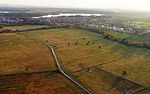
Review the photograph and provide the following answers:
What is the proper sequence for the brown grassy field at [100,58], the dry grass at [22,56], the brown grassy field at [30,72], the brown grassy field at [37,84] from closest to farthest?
the brown grassy field at [37,84] < the brown grassy field at [30,72] < the brown grassy field at [100,58] < the dry grass at [22,56]

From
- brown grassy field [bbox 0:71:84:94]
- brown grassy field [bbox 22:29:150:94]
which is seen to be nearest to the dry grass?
brown grassy field [bbox 0:71:84:94]

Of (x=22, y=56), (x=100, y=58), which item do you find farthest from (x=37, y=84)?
(x=100, y=58)

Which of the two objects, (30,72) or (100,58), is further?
(100,58)

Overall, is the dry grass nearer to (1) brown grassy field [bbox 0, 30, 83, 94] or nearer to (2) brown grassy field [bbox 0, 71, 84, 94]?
(1) brown grassy field [bbox 0, 30, 83, 94]

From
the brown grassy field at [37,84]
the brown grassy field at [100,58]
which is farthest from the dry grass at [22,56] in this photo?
the brown grassy field at [100,58]

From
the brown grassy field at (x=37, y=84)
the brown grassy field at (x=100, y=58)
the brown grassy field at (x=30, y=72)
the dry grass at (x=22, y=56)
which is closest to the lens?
the brown grassy field at (x=37, y=84)

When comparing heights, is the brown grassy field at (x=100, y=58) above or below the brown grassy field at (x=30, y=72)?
below

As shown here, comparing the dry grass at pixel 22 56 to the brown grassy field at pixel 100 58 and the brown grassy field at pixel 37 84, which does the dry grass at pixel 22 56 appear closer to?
the brown grassy field at pixel 37 84

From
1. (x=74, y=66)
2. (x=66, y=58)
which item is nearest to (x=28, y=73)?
(x=74, y=66)

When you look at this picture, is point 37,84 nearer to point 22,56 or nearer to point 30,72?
point 30,72
